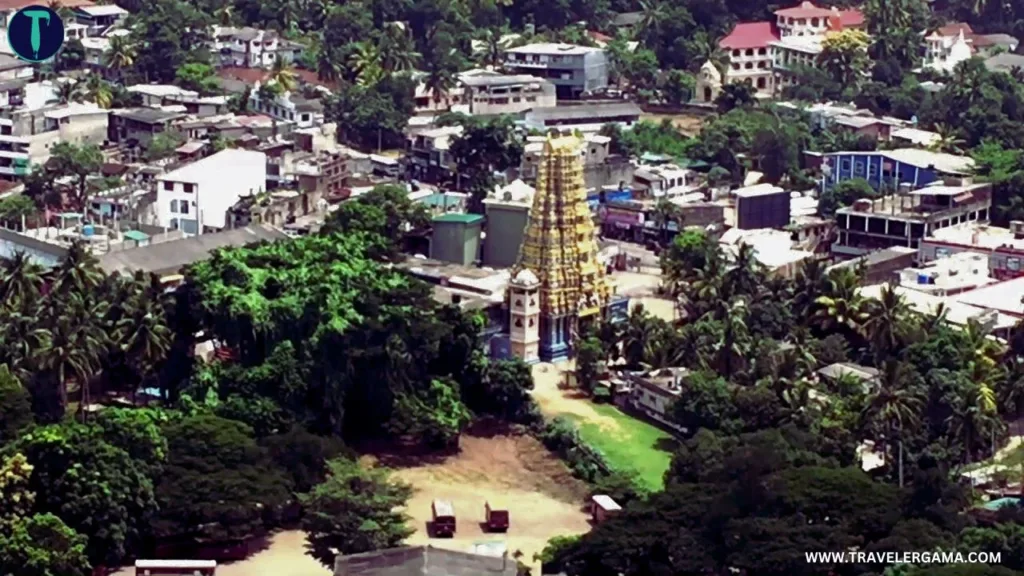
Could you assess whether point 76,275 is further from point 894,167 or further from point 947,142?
point 947,142

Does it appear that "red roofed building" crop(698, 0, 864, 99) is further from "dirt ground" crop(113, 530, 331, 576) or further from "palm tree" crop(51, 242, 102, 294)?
"dirt ground" crop(113, 530, 331, 576)

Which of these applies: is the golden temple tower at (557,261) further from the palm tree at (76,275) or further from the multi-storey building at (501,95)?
the multi-storey building at (501,95)

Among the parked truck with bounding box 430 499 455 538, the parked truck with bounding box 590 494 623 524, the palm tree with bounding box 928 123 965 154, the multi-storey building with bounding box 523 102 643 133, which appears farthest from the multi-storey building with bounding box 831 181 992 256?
the parked truck with bounding box 430 499 455 538

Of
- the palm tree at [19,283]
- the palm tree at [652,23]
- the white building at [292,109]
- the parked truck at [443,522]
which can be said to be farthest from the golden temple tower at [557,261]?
the palm tree at [652,23]

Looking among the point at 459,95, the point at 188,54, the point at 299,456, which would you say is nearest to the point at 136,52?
the point at 188,54

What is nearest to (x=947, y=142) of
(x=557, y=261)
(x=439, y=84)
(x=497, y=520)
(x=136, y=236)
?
(x=439, y=84)

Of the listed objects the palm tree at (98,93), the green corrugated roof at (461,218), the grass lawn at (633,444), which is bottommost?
the grass lawn at (633,444)
